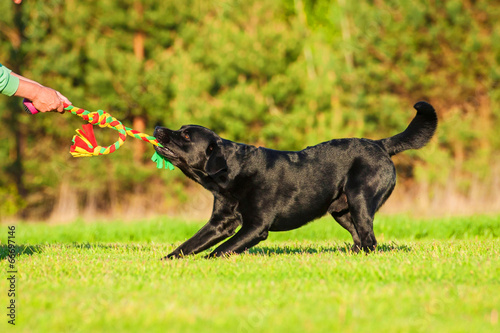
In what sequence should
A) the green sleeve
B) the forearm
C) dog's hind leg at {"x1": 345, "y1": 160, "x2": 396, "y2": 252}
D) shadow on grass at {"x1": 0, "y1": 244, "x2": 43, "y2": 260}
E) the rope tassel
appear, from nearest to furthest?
the green sleeve
the forearm
the rope tassel
dog's hind leg at {"x1": 345, "y1": 160, "x2": 396, "y2": 252}
shadow on grass at {"x1": 0, "y1": 244, "x2": 43, "y2": 260}

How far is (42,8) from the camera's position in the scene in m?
19.8

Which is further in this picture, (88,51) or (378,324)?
(88,51)

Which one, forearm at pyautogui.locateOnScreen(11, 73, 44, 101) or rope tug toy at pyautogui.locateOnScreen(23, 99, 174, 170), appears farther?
rope tug toy at pyautogui.locateOnScreen(23, 99, 174, 170)

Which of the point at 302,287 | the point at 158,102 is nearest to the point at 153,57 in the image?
the point at 158,102

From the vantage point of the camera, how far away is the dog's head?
5.22 m

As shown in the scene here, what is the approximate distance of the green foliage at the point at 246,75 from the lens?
19172mm

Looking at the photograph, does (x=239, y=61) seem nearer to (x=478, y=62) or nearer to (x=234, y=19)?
(x=234, y=19)

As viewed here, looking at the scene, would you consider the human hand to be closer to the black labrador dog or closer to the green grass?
the black labrador dog

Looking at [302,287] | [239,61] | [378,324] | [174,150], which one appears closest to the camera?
[378,324]

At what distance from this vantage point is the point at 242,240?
502 cm

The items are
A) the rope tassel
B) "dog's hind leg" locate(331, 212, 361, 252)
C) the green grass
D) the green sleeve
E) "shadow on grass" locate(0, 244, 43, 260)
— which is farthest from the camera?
"dog's hind leg" locate(331, 212, 361, 252)

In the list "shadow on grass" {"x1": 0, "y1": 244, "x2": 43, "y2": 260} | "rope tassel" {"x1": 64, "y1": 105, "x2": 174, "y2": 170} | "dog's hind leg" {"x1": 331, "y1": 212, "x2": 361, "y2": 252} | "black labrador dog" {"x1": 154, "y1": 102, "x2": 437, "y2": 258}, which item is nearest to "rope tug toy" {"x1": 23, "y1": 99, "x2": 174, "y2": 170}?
"rope tassel" {"x1": 64, "y1": 105, "x2": 174, "y2": 170}

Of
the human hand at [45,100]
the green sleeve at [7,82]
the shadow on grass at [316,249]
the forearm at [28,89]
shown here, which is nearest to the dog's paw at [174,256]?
the shadow on grass at [316,249]

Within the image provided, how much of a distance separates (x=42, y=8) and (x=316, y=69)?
10.5 metres
